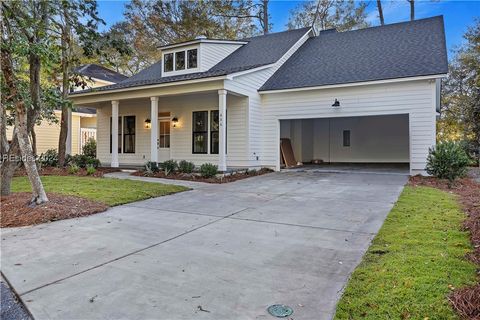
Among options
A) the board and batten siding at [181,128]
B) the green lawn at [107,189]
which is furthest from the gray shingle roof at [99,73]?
the green lawn at [107,189]

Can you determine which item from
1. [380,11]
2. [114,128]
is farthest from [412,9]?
[114,128]

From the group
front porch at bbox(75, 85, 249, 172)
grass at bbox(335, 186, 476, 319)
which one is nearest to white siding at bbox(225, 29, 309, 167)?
front porch at bbox(75, 85, 249, 172)

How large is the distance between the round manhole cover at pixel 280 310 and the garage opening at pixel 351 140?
1335cm

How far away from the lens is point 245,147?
1276 centimetres

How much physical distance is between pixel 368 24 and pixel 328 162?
38.6 ft

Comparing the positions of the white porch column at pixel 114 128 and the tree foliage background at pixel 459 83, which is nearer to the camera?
the white porch column at pixel 114 128

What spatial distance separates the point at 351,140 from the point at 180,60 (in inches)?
363

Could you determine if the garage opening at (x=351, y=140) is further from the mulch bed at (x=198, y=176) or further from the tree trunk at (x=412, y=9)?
the tree trunk at (x=412, y=9)

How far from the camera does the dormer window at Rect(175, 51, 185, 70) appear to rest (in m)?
14.7

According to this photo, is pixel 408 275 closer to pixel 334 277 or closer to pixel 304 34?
pixel 334 277

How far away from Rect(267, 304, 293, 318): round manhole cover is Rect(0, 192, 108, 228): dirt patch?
4.36 m

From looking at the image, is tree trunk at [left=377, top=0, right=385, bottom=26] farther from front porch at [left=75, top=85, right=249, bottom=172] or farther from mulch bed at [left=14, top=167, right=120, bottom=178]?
mulch bed at [left=14, top=167, right=120, bottom=178]

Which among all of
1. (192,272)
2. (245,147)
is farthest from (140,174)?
(192,272)

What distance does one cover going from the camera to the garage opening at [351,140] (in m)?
16.3
